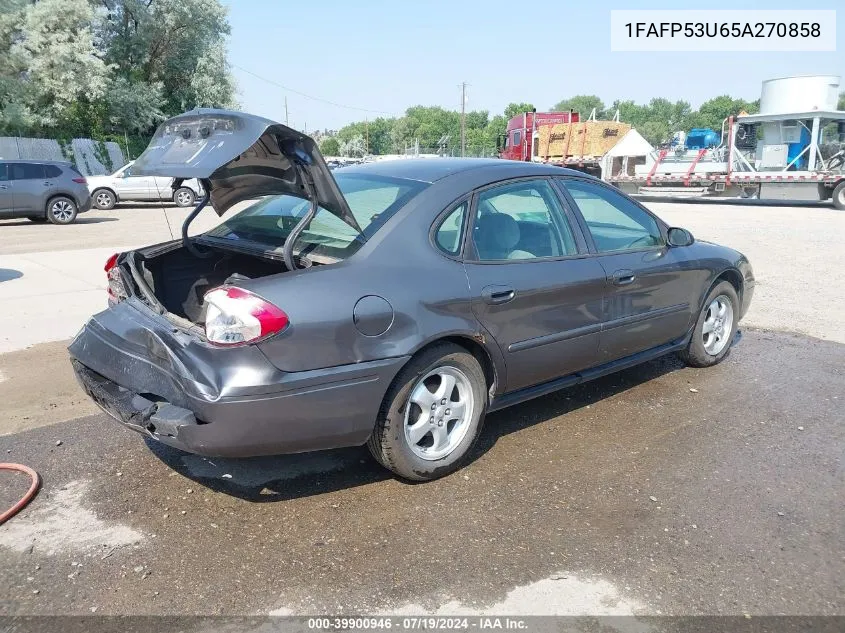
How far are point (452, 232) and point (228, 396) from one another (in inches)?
56.3

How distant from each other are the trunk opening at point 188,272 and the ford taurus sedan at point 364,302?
0.01 metres

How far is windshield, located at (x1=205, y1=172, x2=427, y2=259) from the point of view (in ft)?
11.3

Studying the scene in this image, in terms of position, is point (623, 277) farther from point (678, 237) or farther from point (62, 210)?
point (62, 210)

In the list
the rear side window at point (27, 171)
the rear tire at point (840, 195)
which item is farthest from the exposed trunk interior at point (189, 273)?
the rear tire at point (840, 195)

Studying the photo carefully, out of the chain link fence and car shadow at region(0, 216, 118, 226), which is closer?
car shadow at region(0, 216, 118, 226)

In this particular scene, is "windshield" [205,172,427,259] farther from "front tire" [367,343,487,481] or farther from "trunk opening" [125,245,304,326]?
"front tire" [367,343,487,481]

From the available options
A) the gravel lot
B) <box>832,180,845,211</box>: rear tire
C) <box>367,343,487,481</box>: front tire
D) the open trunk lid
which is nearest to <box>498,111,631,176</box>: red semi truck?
<box>832,180,845,211</box>: rear tire

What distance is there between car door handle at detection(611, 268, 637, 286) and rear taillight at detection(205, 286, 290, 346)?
2211 millimetres

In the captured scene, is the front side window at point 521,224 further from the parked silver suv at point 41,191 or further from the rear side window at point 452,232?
the parked silver suv at point 41,191

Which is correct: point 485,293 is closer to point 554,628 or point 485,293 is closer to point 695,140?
point 554,628

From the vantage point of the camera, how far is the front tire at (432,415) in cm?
335

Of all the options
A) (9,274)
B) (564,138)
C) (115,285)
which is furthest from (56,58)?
(115,285)

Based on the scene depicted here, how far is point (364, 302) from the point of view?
10.4 feet

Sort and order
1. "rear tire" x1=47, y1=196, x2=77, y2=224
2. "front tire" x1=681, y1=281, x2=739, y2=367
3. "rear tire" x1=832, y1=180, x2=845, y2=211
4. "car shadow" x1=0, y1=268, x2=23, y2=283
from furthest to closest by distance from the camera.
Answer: "rear tire" x1=832, y1=180, x2=845, y2=211, "rear tire" x1=47, y1=196, x2=77, y2=224, "car shadow" x1=0, y1=268, x2=23, y2=283, "front tire" x1=681, y1=281, x2=739, y2=367
